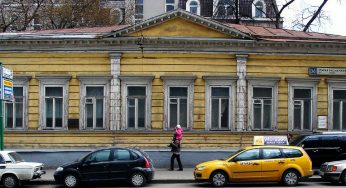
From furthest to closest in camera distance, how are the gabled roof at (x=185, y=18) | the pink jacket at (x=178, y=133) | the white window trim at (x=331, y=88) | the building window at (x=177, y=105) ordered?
the white window trim at (x=331, y=88)
the building window at (x=177, y=105)
the gabled roof at (x=185, y=18)
the pink jacket at (x=178, y=133)

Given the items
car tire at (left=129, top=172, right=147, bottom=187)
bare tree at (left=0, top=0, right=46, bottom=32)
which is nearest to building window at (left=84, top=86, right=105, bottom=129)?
car tire at (left=129, top=172, right=147, bottom=187)

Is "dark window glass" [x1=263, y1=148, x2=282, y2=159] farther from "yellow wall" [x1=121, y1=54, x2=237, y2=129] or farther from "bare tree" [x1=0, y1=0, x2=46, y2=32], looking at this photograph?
"bare tree" [x1=0, y1=0, x2=46, y2=32]

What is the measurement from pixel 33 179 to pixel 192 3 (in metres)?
39.1

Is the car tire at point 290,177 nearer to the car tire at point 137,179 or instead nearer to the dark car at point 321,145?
the dark car at point 321,145

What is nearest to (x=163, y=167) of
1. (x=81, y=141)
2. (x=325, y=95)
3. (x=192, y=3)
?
(x=81, y=141)

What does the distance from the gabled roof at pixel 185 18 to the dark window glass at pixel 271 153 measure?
642cm

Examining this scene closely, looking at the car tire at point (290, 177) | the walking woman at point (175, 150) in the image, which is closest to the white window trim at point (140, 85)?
the walking woman at point (175, 150)

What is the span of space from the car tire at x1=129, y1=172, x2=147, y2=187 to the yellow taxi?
196cm

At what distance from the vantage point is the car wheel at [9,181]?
62.4 feet

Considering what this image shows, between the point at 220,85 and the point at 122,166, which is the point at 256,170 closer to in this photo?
the point at 122,166

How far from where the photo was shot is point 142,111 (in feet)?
78.1

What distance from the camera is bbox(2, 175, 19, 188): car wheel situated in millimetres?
19031

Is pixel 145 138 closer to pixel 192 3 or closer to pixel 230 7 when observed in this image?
pixel 230 7

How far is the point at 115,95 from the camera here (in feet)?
77.4
